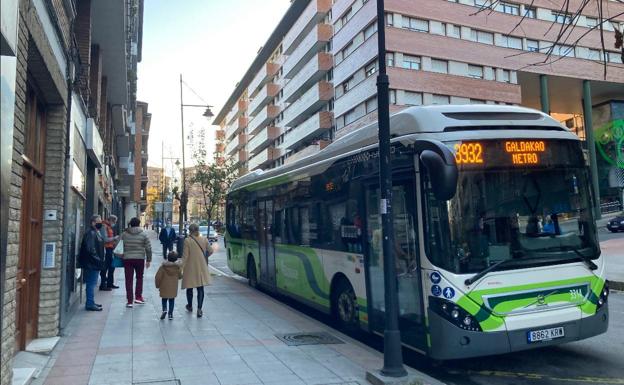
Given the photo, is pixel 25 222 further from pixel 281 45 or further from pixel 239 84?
pixel 239 84

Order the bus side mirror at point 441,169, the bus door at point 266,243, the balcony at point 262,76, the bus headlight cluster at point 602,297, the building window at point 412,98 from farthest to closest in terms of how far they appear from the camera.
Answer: the balcony at point 262,76 → the building window at point 412,98 → the bus door at point 266,243 → the bus headlight cluster at point 602,297 → the bus side mirror at point 441,169

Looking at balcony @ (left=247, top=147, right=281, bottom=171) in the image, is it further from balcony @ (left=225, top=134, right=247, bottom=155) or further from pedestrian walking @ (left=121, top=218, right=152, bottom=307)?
pedestrian walking @ (left=121, top=218, right=152, bottom=307)

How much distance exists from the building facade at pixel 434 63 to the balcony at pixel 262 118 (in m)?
10.7

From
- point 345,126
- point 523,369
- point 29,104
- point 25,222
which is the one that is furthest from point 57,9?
point 345,126

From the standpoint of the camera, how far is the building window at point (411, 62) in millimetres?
37156

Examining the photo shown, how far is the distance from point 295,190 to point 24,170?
503 cm

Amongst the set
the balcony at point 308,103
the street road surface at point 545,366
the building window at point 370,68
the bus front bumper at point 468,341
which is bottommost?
the street road surface at point 545,366

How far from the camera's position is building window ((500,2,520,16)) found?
133 feet

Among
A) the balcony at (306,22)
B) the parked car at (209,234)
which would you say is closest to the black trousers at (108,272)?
the parked car at (209,234)

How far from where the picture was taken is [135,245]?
1067 centimetres

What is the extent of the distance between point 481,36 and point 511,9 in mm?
3516

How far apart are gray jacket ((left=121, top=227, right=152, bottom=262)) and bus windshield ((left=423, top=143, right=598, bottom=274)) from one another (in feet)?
22.1

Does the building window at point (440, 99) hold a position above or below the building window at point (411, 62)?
below

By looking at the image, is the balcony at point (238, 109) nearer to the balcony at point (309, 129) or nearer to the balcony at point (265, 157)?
the balcony at point (265, 157)
